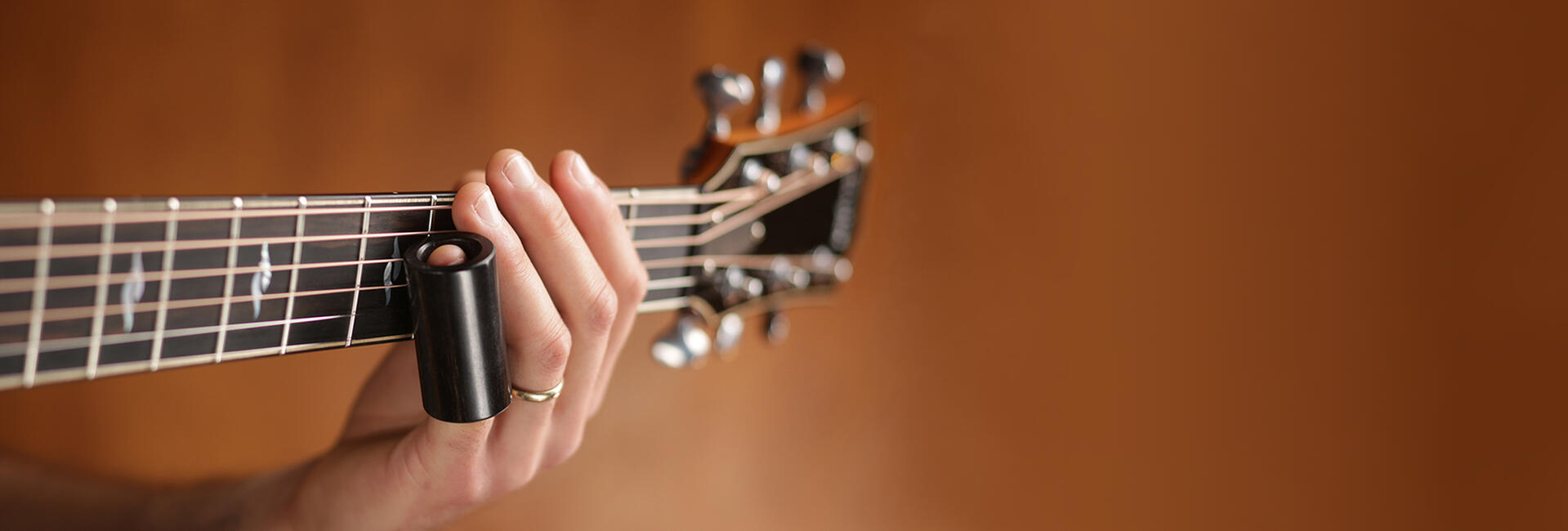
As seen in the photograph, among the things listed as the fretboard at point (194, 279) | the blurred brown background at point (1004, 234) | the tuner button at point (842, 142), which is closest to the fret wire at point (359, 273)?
the fretboard at point (194, 279)

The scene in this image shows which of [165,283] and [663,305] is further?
[663,305]

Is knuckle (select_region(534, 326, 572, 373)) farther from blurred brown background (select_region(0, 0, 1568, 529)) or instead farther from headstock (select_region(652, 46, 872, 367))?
blurred brown background (select_region(0, 0, 1568, 529))

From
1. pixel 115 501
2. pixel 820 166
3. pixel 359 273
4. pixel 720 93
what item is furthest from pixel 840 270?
pixel 115 501

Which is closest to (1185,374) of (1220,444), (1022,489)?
(1220,444)

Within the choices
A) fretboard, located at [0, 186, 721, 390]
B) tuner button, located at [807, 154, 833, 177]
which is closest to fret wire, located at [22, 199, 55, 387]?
fretboard, located at [0, 186, 721, 390]

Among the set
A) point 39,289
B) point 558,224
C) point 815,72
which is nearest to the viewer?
point 39,289

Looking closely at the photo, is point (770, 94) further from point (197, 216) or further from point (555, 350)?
point (197, 216)
